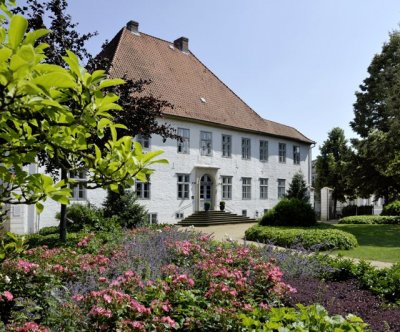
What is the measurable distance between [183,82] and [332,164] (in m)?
21.5

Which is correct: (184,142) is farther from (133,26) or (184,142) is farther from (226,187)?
(133,26)

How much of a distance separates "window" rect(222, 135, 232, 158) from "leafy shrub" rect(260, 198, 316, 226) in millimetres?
8852

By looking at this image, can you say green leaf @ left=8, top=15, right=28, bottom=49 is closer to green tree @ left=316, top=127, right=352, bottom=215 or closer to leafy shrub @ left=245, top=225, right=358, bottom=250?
leafy shrub @ left=245, top=225, right=358, bottom=250

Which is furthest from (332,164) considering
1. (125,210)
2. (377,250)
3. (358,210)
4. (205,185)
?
(125,210)

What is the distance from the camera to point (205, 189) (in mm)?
26734

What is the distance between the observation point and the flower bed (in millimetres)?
3654

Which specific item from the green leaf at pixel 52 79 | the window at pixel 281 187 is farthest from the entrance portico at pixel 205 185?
the green leaf at pixel 52 79

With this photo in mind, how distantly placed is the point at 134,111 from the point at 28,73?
10.3 metres

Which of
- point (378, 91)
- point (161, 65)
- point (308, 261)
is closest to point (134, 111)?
point (308, 261)

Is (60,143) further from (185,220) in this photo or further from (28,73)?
(185,220)

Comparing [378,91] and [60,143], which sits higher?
[378,91]

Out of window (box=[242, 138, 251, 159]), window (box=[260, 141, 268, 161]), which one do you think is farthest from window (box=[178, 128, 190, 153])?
window (box=[260, 141, 268, 161])

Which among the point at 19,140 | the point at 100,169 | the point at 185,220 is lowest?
the point at 185,220

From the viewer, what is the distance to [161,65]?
27469mm
